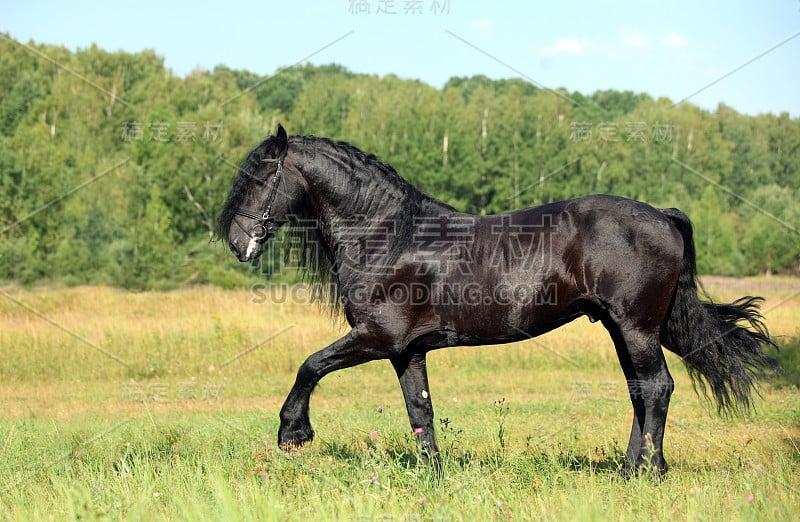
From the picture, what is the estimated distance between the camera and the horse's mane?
226 inches

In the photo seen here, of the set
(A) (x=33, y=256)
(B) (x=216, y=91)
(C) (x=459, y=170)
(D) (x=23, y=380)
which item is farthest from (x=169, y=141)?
(D) (x=23, y=380)

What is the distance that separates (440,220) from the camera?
5.91m

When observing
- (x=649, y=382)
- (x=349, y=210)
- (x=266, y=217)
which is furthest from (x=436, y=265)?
(x=649, y=382)

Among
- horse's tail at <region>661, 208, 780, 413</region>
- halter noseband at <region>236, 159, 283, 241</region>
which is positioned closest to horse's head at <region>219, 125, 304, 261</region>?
halter noseband at <region>236, 159, 283, 241</region>

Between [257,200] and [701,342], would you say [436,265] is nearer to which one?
[257,200]

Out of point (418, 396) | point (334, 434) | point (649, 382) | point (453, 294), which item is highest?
point (453, 294)

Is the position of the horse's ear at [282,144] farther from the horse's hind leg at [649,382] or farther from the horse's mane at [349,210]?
the horse's hind leg at [649,382]

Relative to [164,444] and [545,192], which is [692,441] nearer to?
[164,444]

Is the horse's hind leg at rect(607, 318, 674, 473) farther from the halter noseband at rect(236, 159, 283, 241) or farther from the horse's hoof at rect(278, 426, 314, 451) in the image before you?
the halter noseband at rect(236, 159, 283, 241)

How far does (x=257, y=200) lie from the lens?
5.73 m

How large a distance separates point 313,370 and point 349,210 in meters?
1.26

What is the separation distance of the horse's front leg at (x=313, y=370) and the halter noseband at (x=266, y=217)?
987 millimetres

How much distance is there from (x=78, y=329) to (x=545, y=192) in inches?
1265

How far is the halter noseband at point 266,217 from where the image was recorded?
5684 millimetres
